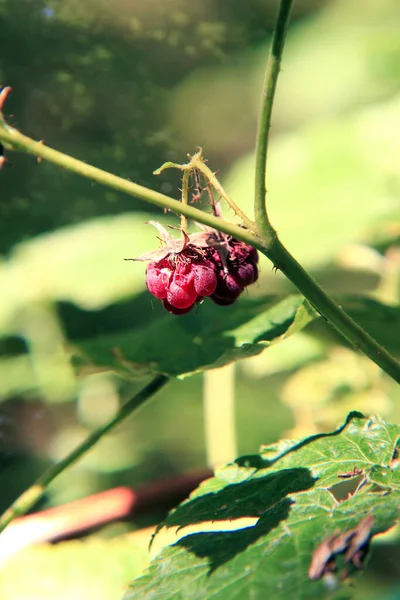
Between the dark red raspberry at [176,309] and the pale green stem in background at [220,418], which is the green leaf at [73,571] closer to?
the pale green stem in background at [220,418]

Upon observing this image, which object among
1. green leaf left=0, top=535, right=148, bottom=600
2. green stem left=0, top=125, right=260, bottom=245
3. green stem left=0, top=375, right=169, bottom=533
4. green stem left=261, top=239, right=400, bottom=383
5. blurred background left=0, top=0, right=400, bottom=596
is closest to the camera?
green stem left=0, top=125, right=260, bottom=245

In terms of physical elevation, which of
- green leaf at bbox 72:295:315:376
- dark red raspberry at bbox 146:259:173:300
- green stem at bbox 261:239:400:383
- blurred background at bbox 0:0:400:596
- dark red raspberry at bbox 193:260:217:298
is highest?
blurred background at bbox 0:0:400:596

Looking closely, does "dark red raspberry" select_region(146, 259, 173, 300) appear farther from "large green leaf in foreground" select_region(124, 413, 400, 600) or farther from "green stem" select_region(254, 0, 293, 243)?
"large green leaf in foreground" select_region(124, 413, 400, 600)

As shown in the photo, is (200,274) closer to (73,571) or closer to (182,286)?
(182,286)

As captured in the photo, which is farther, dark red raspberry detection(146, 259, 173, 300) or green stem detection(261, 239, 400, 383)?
dark red raspberry detection(146, 259, 173, 300)

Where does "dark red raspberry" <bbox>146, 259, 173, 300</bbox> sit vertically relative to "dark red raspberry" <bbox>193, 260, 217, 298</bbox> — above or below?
above

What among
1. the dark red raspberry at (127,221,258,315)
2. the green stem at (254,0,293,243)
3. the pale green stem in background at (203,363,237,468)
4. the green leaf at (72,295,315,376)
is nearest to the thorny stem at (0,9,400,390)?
the green stem at (254,0,293,243)

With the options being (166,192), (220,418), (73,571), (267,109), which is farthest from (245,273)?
(220,418)
